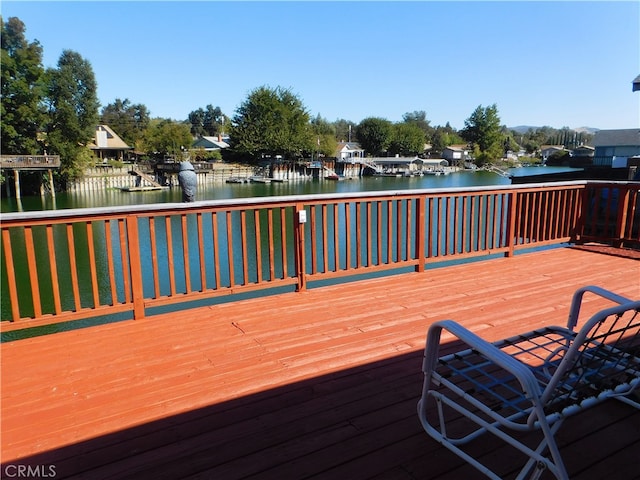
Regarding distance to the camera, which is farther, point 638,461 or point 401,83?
point 401,83

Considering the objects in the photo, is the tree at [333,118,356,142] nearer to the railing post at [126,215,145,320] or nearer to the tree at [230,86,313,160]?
the tree at [230,86,313,160]

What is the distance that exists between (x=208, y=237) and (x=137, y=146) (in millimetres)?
47164

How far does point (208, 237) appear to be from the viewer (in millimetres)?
14758

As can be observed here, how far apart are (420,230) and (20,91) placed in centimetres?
3598

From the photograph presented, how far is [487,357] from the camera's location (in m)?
1.34

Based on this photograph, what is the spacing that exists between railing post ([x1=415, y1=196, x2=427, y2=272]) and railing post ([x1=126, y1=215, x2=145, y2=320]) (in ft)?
8.13

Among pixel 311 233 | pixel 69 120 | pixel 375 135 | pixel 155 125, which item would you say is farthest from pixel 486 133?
pixel 311 233

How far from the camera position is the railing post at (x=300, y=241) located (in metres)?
3.58

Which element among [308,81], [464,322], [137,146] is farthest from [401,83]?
[464,322]

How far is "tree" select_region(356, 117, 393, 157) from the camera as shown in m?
76.4

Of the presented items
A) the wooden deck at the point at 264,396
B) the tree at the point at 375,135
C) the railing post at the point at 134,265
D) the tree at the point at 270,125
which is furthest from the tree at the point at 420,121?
the railing post at the point at 134,265

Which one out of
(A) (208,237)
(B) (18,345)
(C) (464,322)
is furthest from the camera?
(A) (208,237)

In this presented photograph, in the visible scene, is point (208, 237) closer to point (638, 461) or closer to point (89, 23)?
point (89, 23)

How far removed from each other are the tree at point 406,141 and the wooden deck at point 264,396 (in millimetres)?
76257
